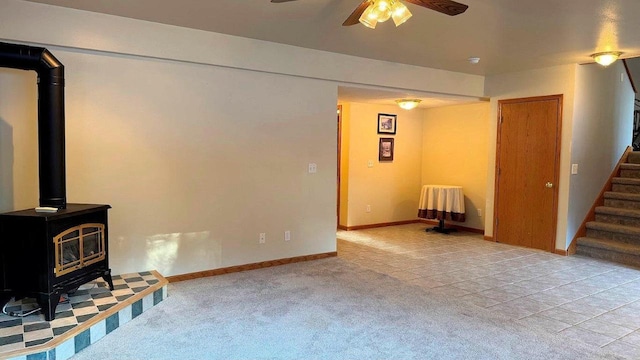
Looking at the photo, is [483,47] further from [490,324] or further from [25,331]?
[25,331]

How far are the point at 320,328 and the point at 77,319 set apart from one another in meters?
1.65

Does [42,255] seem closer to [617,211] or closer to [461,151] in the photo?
[461,151]

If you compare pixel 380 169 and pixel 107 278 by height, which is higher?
pixel 380 169

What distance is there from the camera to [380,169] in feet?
23.7

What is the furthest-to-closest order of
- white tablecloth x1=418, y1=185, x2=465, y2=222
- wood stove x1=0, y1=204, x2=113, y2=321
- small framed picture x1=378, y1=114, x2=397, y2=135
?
small framed picture x1=378, y1=114, x2=397, y2=135 < white tablecloth x1=418, y1=185, x2=465, y2=222 < wood stove x1=0, y1=204, x2=113, y2=321

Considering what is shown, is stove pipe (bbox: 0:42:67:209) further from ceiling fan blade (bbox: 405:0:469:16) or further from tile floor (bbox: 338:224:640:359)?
tile floor (bbox: 338:224:640:359)

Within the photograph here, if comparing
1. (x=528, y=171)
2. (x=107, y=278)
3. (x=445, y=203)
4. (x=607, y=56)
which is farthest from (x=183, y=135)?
(x=607, y=56)

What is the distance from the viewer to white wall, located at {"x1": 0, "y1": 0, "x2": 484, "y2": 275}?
3.39 m

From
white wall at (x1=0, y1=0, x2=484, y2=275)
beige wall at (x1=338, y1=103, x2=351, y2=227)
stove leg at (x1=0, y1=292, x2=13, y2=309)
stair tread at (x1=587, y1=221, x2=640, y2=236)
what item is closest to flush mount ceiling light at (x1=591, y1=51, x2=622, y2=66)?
stair tread at (x1=587, y1=221, x2=640, y2=236)

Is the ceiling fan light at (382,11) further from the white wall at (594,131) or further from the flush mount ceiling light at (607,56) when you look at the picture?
the white wall at (594,131)

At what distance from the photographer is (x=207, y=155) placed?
13.6ft

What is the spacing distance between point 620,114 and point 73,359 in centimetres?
745

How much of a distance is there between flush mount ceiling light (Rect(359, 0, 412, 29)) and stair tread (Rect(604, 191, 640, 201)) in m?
4.89

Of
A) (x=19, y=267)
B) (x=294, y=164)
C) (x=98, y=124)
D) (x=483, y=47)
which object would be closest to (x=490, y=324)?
(x=294, y=164)
